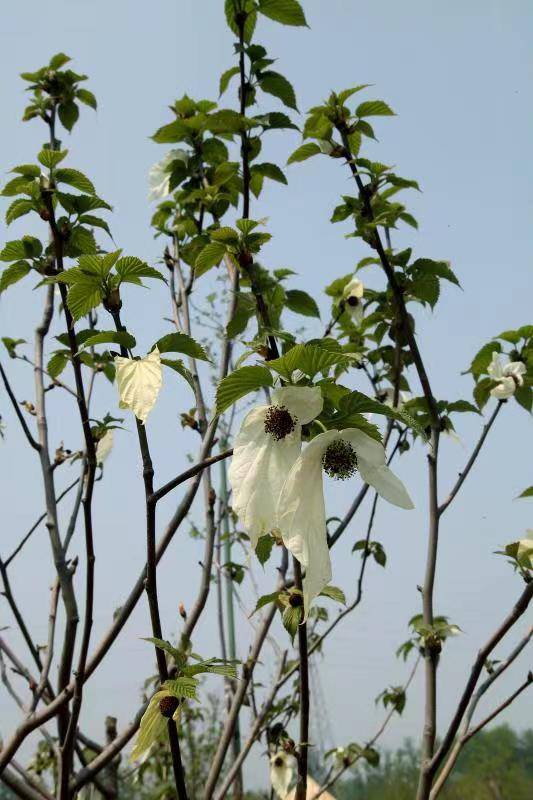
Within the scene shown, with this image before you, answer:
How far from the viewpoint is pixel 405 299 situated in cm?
154

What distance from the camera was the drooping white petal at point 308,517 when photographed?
0.54 meters

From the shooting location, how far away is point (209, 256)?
1135 millimetres

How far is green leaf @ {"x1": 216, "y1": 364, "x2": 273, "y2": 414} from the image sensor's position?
59 centimetres

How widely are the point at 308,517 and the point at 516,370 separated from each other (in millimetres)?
1014

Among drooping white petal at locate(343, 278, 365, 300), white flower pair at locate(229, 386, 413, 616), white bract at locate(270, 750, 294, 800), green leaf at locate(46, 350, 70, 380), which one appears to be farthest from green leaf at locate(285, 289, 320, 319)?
white bract at locate(270, 750, 294, 800)

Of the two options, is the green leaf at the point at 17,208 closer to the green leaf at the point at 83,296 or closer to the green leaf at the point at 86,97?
the green leaf at the point at 83,296

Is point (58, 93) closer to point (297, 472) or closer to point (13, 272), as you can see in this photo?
point (13, 272)

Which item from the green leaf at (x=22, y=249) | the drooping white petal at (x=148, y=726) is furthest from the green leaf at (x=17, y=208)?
the drooping white petal at (x=148, y=726)

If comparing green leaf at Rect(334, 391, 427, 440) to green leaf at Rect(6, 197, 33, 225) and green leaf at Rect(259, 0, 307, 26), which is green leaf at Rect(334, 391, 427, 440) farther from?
green leaf at Rect(259, 0, 307, 26)

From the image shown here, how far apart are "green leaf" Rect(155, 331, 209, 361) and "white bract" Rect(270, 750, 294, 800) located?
1330 millimetres

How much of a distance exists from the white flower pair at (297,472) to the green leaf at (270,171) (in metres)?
1.02

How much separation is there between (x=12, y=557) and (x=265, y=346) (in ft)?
2.74

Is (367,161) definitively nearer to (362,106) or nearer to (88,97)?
(362,106)

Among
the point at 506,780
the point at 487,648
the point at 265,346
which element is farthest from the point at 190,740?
the point at 506,780
